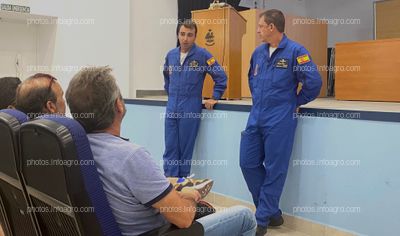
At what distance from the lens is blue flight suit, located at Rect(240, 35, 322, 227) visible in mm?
2584

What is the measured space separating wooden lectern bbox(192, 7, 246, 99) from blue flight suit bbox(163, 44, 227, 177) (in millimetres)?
390

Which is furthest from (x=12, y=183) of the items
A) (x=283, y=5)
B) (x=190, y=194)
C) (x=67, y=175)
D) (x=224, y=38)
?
(x=283, y=5)

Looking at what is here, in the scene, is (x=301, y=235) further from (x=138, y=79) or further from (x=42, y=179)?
(x=138, y=79)

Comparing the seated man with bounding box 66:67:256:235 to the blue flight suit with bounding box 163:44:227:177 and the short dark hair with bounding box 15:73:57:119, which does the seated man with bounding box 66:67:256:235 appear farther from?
the blue flight suit with bounding box 163:44:227:177

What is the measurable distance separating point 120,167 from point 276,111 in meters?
1.63

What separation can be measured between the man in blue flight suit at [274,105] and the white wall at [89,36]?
2.48 m

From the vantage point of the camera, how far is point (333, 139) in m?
2.56

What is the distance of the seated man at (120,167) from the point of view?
1162 mm

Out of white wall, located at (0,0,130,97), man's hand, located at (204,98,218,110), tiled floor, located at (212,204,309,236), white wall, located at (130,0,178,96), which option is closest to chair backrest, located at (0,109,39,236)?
tiled floor, located at (212,204,309,236)

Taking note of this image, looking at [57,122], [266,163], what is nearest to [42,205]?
[57,122]

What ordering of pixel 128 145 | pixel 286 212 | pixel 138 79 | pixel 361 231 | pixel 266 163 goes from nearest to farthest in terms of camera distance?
pixel 128 145, pixel 361 231, pixel 266 163, pixel 286 212, pixel 138 79

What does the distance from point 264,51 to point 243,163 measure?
2.64 ft

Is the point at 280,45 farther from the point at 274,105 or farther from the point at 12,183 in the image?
the point at 12,183

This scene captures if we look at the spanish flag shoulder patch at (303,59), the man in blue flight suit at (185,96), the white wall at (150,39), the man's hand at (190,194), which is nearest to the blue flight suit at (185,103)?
the man in blue flight suit at (185,96)
